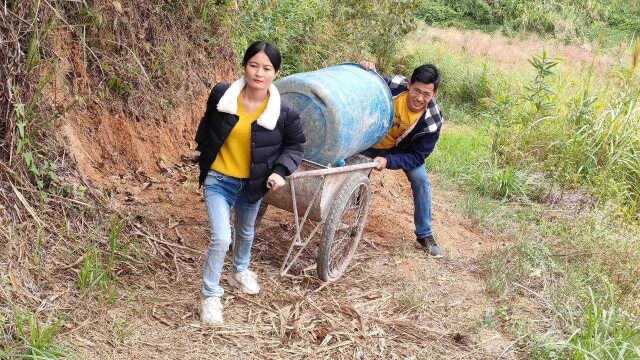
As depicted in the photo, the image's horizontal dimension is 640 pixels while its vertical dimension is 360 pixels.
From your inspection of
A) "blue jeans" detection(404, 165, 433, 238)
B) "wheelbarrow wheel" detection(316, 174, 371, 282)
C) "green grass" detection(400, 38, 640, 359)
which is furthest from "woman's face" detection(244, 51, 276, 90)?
"green grass" detection(400, 38, 640, 359)

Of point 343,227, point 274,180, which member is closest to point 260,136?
point 274,180

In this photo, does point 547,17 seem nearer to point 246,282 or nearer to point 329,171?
point 329,171

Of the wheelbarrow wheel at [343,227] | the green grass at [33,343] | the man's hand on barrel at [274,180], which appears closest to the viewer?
the green grass at [33,343]

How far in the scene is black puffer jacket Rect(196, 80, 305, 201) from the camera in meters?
3.77

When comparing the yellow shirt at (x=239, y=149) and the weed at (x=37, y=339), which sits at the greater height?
the yellow shirt at (x=239, y=149)

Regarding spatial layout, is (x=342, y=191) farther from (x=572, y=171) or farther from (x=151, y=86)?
(x=572, y=171)

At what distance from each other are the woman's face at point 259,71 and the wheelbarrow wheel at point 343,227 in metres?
1.03

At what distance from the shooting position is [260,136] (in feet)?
12.4

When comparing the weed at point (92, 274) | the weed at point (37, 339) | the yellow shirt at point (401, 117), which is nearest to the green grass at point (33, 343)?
the weed at point (37, 339)

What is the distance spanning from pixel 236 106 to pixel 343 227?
138 centimetres

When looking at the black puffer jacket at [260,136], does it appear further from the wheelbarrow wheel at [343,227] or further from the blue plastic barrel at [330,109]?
the wheelbarrow wheel at [343,227]

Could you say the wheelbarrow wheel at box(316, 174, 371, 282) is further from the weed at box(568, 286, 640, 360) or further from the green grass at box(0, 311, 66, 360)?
the green grass at box(0, 311, 66, 360)

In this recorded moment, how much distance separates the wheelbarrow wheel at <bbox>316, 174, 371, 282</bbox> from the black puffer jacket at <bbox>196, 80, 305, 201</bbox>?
61 centimetres

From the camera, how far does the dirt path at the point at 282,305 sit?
372cm
